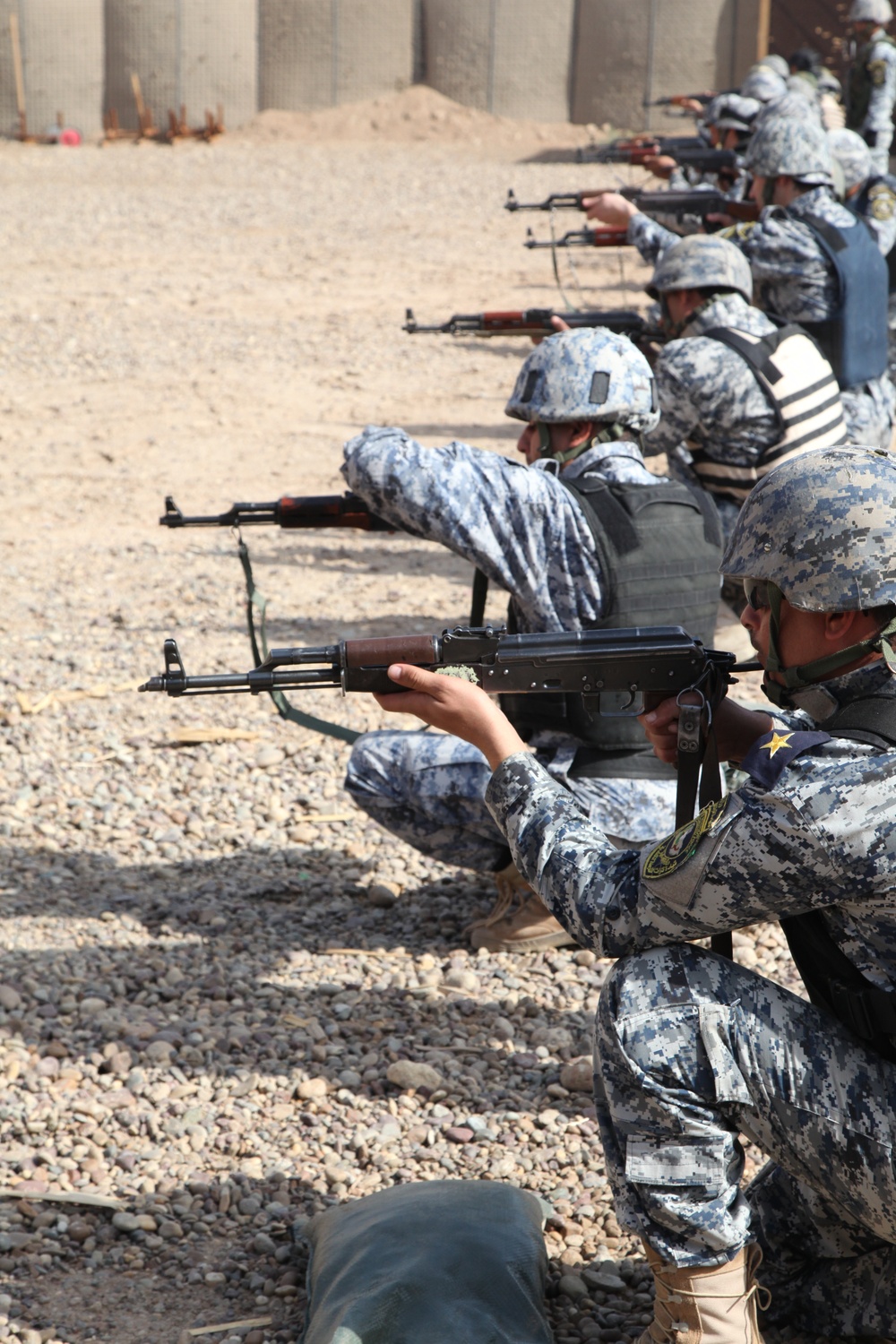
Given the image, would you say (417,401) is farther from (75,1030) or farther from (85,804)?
(75,1030)

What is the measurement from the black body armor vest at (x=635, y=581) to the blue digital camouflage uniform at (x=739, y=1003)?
1.22 m

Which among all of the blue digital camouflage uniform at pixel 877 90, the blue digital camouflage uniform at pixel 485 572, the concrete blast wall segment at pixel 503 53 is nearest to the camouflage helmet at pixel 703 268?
the blue digital camouflage uniform at pixel 485 572

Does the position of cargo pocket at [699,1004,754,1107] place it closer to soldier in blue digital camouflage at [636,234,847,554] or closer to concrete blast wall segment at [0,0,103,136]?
soldier in blue digital camouflage at [636,234,847,554]

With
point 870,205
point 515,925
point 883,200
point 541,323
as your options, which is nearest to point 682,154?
point 870,205

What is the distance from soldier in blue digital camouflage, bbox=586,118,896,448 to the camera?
6.72m

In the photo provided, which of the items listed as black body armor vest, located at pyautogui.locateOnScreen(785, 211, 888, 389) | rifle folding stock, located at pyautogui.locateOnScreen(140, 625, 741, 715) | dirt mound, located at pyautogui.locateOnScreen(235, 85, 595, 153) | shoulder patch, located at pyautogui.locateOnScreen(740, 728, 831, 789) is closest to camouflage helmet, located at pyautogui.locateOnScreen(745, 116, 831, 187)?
black body armor vest, located at pyautogui.locateOnScreen(785, 211, 888, 389)

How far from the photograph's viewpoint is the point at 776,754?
197 centimetres

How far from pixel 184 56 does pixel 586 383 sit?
2057 centimetres

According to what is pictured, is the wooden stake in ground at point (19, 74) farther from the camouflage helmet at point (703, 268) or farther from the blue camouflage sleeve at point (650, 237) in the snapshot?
the camouflage helmet at point (703, 268)

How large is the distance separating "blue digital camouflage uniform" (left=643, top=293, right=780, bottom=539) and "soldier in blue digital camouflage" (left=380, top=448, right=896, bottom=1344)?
3215mm

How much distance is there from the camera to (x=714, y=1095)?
2133 millimetres

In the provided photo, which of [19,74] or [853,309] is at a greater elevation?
[19,74]

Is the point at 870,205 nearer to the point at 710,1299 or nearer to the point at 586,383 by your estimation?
the point at 586,383

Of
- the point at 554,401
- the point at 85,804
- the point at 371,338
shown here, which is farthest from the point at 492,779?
the point at 371,338
